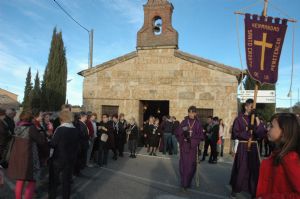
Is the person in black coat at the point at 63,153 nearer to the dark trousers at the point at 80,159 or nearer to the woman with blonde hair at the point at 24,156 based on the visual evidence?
the woman with blonde hair at the point at 24,156

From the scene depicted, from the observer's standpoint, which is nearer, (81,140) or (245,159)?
(245,159)

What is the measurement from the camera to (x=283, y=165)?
8.81ft

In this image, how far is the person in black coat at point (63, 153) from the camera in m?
5.71

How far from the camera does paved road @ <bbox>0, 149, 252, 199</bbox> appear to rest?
7035 millimetres

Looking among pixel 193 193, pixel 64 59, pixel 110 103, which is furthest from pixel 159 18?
pixel 64 59

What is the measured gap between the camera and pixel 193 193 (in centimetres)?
747

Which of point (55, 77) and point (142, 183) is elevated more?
point (55, 77)

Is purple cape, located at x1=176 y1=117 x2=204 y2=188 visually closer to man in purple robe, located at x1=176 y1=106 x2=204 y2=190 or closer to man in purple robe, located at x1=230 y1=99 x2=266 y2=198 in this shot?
man in purple robe, located at x1=176 y1=106 x2=204 y2=190

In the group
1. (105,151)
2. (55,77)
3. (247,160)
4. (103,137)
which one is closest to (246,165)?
(247,160)

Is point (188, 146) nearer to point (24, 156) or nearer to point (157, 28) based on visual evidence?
point (24, 156)

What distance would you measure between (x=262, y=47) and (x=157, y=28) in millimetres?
12169

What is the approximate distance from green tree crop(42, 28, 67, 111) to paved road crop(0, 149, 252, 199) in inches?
1004

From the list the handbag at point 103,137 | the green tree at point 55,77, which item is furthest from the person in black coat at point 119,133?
the green tree at point 55,77

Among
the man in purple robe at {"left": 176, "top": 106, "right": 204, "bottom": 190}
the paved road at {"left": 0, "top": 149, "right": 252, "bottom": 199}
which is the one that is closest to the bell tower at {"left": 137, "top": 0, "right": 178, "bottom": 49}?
the paved road at {"left": 0, "top": 149, "right": 252, "bottom": 199}
